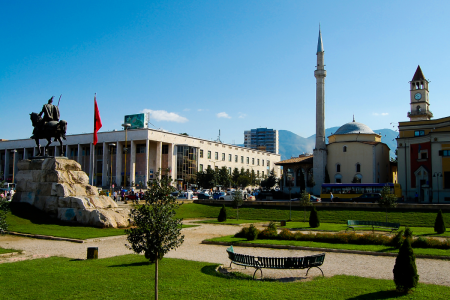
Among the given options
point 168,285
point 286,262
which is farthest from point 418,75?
point 168,285

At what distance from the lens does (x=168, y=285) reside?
9.75 m

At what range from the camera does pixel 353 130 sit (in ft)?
212

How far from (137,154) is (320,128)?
114 feet

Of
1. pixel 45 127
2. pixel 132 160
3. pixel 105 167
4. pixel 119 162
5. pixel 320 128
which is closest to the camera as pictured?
pixel 45 127

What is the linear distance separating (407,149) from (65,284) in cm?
4905

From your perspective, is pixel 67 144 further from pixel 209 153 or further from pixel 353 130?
pixel 353 130

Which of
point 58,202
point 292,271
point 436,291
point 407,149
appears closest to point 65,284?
point 292,271

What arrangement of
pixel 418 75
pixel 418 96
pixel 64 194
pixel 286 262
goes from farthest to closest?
pixel 418 75 → pixel 418 96 → pixel 64 194 → pixel 286 262

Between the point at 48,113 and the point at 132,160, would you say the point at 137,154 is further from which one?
the point at 48,113

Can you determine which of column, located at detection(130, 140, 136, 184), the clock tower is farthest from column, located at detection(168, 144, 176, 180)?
the clock tower

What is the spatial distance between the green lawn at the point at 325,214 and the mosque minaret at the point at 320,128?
24435mm

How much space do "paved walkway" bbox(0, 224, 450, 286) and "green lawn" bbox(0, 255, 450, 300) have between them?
1270 millimetres

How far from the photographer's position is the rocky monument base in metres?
23.5

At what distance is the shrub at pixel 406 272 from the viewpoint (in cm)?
898
